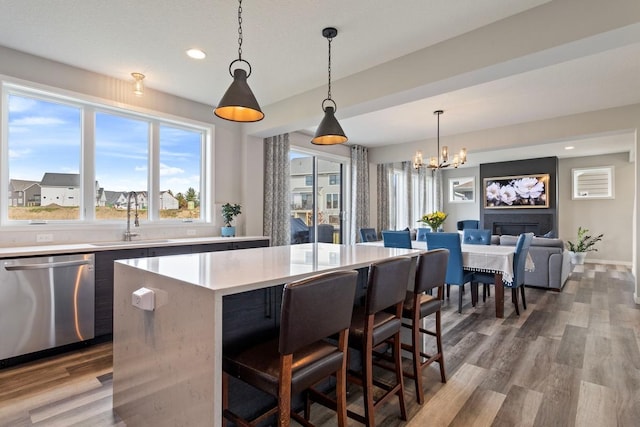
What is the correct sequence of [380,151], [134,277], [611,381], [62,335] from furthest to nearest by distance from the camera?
[380,151], [62,335], [611,381], [134,277]

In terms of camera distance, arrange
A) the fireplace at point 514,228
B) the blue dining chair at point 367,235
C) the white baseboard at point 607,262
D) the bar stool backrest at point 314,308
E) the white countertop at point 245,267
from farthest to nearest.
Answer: the fireplace at point 514,228
the white baseboard at point 607,262
the blue dining chair at point 367,235
the white countertop at point 245,267
the bar stool backrest at point 314,308

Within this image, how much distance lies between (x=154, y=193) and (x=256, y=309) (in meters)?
2.96

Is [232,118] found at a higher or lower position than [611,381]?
higher

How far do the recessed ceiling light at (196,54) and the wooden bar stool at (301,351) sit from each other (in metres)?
2.70

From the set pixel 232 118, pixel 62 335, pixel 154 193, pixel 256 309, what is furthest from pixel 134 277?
pixel 154 193

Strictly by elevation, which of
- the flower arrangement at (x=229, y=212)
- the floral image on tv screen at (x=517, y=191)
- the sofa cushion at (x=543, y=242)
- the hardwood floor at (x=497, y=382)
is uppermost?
the floral image on tv screen at (x=517, y=191)

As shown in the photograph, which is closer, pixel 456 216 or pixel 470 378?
pixel 470 378

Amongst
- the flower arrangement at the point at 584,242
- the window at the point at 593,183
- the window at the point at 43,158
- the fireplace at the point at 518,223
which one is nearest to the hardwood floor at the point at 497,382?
the window at the point at 43,158

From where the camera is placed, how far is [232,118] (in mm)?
2398

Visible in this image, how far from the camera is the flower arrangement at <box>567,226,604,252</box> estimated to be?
8.12m

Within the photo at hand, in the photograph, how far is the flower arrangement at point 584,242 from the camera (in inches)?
320

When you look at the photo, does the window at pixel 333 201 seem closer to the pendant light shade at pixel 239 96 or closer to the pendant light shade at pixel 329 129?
the pendant light shade at pixel 329 129

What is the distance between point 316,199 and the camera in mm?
6383

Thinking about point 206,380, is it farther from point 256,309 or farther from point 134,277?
point 134,277
